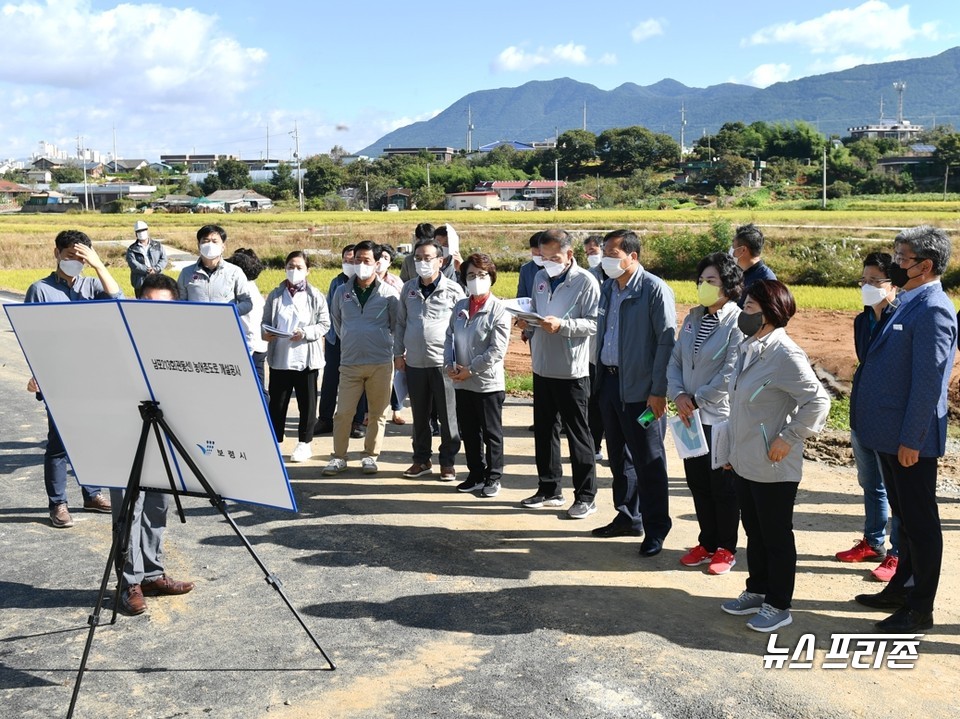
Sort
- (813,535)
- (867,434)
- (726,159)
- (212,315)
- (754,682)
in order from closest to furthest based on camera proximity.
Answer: (212,315), (754,682), (867,434), (813,535), (726,159)

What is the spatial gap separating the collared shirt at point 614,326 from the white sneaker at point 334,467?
9.26ft

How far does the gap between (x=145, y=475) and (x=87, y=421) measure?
1.26ft

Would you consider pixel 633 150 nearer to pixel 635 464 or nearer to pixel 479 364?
pixel 479 364

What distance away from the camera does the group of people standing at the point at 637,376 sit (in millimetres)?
4793

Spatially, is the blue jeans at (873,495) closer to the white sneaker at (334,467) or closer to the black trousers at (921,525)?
the black trousers at (921,525)

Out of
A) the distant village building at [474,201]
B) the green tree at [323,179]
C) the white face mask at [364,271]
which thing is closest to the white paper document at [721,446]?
the white face mask at [364,271]

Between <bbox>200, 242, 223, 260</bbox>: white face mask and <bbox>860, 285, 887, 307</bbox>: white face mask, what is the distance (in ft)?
17.2

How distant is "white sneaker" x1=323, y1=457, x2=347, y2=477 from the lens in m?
8.09

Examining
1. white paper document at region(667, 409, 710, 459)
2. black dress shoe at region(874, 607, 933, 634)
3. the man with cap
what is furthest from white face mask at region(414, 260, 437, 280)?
the man with cap

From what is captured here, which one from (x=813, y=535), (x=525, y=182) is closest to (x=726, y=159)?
(x=525, y=182)

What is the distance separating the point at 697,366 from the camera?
5695 millimetres

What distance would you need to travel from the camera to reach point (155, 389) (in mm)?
4254

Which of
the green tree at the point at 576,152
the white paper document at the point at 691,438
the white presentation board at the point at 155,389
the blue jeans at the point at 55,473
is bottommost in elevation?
the blue jeans at the point at 55,473

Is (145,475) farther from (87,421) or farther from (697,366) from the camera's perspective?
(697,366)
